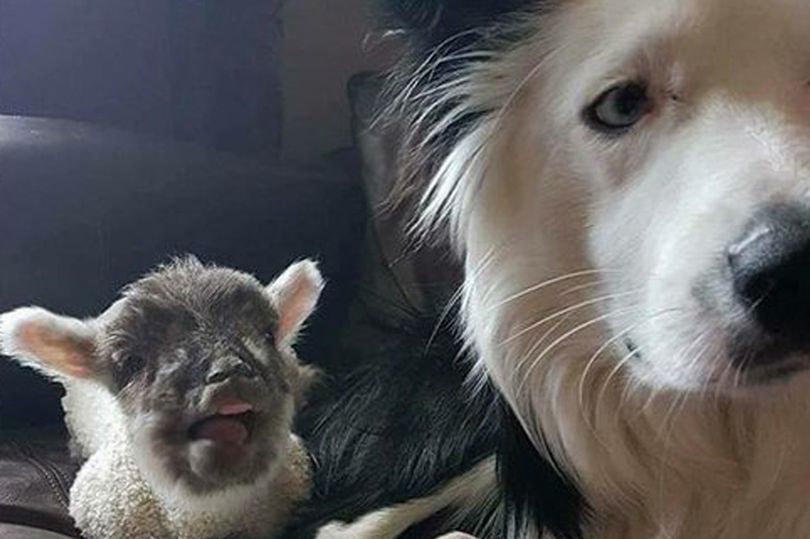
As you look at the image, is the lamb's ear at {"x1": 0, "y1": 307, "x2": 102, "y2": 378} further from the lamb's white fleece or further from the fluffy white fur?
the fluffy white fur

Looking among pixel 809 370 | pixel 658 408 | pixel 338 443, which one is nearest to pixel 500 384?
pixel 658 408

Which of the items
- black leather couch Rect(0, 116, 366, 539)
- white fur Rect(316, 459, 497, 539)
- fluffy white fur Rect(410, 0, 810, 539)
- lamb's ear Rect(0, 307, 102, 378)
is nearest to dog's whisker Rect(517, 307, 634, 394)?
fluffy white fur Rect(410, 0, 810, 539)

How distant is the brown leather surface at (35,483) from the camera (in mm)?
1411

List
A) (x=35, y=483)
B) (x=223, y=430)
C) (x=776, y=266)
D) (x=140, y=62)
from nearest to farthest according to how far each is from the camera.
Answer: (x=776, y=266) < (x=223, y=430) < (x=35, y=483) < (x=140, y=62)

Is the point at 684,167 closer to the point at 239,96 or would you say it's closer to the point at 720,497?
the point at 720,497

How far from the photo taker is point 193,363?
48.5 inches

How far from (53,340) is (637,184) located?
1.83ft

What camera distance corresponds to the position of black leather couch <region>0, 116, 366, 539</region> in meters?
1.81

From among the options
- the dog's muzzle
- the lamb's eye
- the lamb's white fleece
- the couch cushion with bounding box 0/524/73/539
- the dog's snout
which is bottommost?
the couch cushion with bounding box 0/524/73/539

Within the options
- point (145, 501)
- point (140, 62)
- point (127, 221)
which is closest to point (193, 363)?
point (145, 501)

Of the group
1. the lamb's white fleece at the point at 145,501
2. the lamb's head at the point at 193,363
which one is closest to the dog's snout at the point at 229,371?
the lamb's head at the point at 193,363

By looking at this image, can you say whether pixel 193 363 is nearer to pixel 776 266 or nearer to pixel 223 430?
pixel 223 430

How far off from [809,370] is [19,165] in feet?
3.94

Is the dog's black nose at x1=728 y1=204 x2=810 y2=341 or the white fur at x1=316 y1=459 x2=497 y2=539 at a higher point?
the dog's black nose at x1=728 y1=204 x2=810 y2=341
